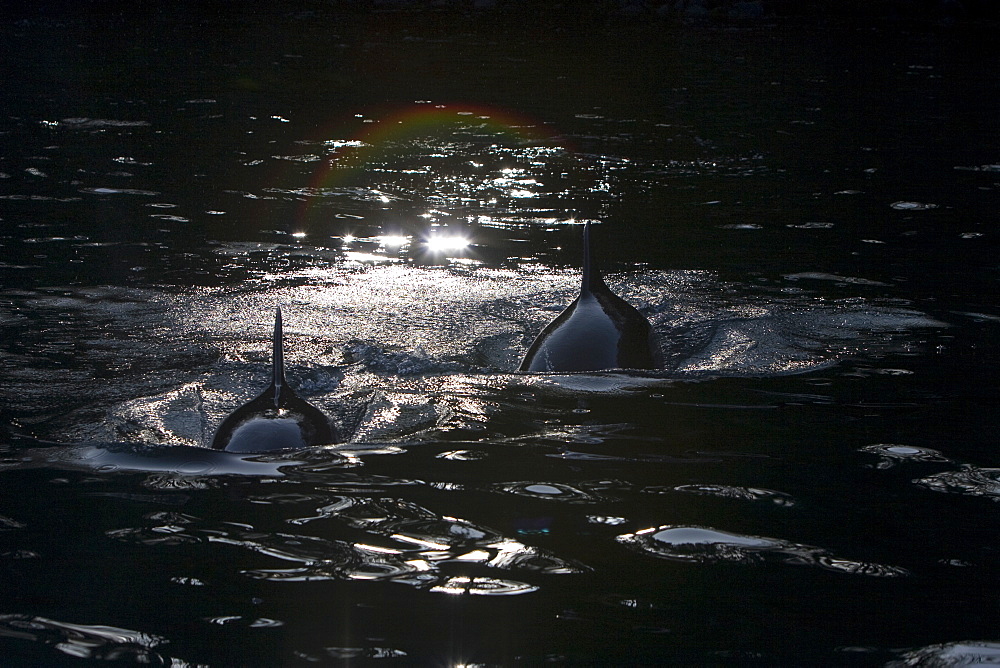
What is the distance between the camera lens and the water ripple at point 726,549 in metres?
4.70

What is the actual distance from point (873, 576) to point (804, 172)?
41.2ft

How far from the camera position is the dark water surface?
14.0 feet

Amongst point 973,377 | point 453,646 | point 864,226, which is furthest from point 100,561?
point 864,226

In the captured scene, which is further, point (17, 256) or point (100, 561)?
point (17, 256)

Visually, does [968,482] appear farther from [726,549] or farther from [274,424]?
[274,424]

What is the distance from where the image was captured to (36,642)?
4027 mm

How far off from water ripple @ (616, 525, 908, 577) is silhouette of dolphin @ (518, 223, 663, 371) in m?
2.32

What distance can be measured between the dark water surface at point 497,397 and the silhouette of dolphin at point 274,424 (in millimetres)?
111

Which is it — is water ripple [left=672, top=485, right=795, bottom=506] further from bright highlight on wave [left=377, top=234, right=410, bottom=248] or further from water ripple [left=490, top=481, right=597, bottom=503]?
bright highlight on wave [left=377, top=234, right=410, bottom=248]

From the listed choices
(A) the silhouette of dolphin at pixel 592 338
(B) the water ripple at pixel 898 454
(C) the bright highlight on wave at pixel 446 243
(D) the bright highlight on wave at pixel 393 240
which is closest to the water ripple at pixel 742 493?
(B) the water ripple at pixel 898 454

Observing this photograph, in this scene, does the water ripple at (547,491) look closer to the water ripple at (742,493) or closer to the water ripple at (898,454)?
the water ripple at (742,493)

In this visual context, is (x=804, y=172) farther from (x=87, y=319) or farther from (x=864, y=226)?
(x=87, y=319)

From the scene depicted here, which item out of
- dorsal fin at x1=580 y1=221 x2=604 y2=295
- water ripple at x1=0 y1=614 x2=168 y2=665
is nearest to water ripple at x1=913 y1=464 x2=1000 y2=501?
dorsal fin at x1=580 y1=221 x2=604 y2=295

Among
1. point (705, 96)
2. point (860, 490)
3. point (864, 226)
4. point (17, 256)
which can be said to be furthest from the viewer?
point (705, 96)
